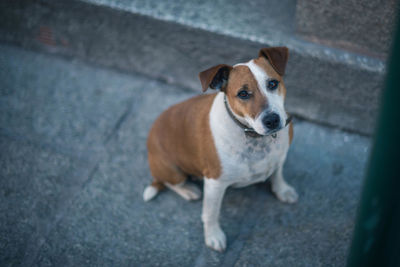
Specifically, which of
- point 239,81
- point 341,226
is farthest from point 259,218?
point 239,81

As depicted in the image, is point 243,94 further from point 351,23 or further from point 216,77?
point 351,23

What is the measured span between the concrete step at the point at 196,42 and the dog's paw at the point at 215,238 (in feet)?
5.05

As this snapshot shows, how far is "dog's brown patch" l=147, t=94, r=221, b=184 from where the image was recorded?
2562 millimetres

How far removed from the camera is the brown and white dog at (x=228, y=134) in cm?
226

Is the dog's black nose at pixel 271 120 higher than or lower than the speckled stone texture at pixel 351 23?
lower

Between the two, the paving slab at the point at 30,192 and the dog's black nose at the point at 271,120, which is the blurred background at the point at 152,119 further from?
the dog's black nose at the point at 271,120

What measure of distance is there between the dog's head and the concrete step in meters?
1.02

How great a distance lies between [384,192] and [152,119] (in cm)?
287

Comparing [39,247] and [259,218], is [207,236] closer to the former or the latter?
[259,218]

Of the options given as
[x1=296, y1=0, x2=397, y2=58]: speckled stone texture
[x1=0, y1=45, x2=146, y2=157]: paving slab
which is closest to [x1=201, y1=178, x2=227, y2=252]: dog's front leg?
[x1=0, y1=45, x2=146, y2=157]: paving slab

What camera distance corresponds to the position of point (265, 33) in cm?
342

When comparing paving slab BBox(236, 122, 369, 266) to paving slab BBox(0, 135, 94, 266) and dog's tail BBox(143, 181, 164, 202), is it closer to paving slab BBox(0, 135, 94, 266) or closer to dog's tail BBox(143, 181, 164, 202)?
dog's tail BBox(143, 181, 164, 202)

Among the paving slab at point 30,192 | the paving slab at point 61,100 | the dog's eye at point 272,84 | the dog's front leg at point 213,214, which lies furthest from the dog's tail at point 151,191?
the dog's eye at point 272,84

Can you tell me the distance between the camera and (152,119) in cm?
382
